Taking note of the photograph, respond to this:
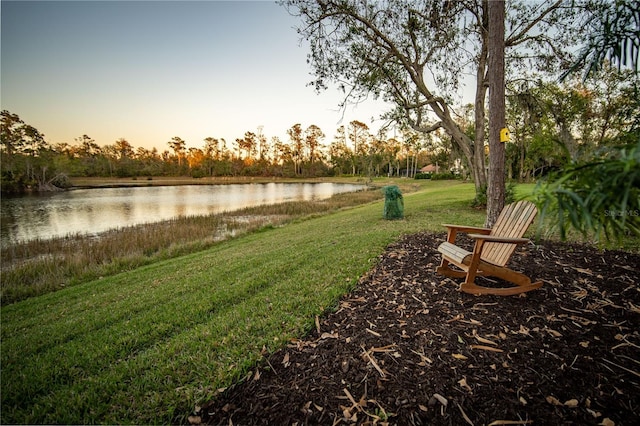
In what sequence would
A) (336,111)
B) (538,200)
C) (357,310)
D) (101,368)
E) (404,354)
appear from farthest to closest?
(336,111)
(357,310)
(101,368)
(404,354)
(538,200)

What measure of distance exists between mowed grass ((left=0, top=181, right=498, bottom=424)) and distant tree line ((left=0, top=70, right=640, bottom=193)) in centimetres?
305

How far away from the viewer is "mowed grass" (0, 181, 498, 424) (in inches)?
84.5

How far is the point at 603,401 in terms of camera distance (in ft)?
5.65

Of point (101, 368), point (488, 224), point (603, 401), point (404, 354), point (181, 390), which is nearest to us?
point (603, 401)

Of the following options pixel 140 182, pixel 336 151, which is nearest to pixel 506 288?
pixel 140 182

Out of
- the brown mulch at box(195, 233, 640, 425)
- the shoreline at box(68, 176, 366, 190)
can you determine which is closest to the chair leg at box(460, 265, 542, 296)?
the brown mulch at box(195, 233, 640, 425)

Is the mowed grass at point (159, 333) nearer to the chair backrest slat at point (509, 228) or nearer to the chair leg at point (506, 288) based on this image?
the chair leg at point (506, 288)

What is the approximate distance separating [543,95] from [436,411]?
11576 millimetres

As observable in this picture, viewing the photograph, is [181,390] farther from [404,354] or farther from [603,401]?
[603,401]

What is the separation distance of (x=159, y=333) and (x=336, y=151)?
75408mm

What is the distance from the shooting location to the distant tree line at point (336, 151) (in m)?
10.5

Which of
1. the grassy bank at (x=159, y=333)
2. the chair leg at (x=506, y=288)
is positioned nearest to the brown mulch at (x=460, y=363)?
the chair leg at (x=506, y=288)

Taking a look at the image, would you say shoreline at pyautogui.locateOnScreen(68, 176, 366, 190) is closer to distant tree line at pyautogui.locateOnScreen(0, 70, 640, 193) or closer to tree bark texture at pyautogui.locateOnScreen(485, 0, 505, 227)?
distant tree line at pyautogui.locateOnScreen(0, 70, 640, 193)

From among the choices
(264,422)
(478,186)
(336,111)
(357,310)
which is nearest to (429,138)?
(478,186)
